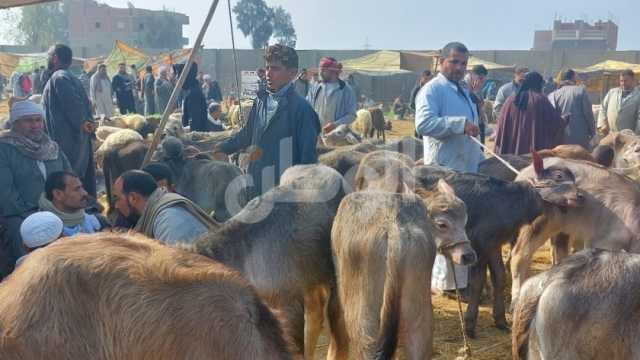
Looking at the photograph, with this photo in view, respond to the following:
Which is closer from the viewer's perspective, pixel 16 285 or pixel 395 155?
pixel 16 285

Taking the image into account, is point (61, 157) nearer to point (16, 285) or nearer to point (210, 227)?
point (210, 227)

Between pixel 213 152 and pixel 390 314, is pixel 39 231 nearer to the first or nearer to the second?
pixel 390 314

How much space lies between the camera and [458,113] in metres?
6.10

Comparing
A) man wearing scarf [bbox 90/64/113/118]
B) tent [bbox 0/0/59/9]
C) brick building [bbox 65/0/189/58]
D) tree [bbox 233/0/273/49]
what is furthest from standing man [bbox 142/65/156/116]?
brick building [bbox 65/0/189/58]

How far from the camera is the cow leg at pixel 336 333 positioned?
4.65m

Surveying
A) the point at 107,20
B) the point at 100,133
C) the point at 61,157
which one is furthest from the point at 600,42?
the point at 61,157

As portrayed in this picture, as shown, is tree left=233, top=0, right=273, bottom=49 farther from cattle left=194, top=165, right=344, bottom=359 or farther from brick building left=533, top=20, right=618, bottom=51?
cattle left=194, top=165, right=344, bottom=359

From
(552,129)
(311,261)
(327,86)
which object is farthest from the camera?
(327,86)

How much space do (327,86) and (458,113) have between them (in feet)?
16.0

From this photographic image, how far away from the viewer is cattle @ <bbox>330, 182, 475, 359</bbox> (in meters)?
3.84

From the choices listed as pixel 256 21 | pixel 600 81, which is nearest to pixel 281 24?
pixel 256 21

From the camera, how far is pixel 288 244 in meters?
4.29

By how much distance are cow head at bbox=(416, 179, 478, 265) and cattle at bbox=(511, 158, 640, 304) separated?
4.98ft

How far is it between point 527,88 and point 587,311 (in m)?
6.22
